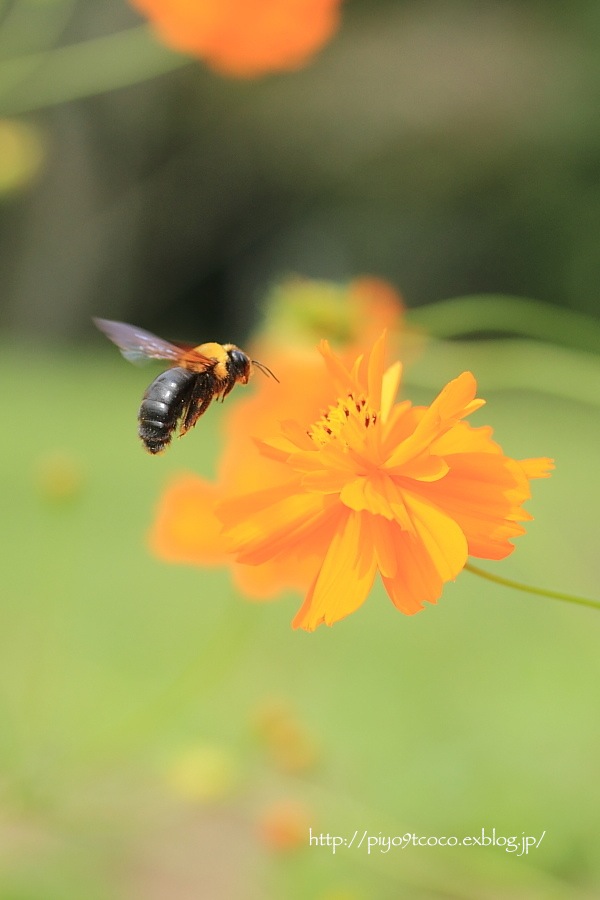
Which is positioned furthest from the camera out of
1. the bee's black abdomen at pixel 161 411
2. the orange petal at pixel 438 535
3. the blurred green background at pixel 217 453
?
the blurred green background at pixel 217 453

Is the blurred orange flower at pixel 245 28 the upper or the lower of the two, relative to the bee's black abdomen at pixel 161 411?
upper

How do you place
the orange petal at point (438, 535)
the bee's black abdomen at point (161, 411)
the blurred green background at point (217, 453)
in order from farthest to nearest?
the blurred green background at point (217, 453)
the bee's black abdomen at point (161, 411)
the orange petal at point (438, 535)

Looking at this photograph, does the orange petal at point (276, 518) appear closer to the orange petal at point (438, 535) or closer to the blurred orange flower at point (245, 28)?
the orange petal at point (438, 535)

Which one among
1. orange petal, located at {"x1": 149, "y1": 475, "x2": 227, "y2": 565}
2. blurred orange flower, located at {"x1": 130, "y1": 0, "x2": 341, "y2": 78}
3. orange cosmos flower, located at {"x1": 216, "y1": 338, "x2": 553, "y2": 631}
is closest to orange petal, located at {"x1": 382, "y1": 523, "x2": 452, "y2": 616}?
orange cosmos flower, located at {"x1": 216, "y1": 338, "x2": 553, "y2": 631}

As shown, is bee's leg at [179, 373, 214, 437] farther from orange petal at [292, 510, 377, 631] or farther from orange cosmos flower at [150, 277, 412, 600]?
orange petal at [292, 510, 377, 631]

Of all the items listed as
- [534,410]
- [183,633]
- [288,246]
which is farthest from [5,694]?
[288,246]

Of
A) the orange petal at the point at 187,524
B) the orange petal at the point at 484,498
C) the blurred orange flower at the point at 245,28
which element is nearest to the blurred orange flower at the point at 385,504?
the orange petal at the point at 484,498

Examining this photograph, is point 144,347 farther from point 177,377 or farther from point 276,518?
point 276,518
